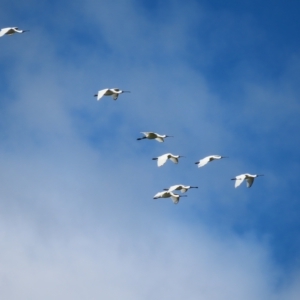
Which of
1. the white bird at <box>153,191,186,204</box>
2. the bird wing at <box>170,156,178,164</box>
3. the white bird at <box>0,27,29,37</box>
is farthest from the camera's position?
the white bird at <box>153,191,186,204</box>

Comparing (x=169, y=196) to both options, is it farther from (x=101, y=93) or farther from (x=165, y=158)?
(x=101, y=93)

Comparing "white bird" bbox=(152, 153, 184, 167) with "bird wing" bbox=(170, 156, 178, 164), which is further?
"bird wing" bbox=(170, 156, 178, 164)

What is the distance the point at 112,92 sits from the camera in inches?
2817

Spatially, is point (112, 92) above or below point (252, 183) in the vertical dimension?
above

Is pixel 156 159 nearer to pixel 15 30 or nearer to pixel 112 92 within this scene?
pixel 112 92

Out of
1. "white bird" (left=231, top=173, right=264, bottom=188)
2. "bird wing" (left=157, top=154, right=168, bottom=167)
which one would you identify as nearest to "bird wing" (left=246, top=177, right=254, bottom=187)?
"white bird" (left=231, top=173, right=264, bottom=188)

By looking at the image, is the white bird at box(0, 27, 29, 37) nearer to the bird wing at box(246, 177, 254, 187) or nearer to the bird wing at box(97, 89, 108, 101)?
the bird wing at box(97, 89, 108, 101)

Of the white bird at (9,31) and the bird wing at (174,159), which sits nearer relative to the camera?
the white bird at (9,31)

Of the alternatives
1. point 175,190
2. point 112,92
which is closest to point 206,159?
point 175,190

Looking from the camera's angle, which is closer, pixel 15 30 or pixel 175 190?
pixel 15 30

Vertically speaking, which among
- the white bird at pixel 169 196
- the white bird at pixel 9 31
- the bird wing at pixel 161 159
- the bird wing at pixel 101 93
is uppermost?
the white bird at pixel 9 31

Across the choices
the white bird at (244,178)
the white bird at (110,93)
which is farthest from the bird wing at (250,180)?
the white bird at (110,93)

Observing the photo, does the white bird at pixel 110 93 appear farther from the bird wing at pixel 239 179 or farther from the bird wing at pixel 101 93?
the bird wing at pixel 239 179

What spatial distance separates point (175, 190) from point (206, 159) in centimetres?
368
